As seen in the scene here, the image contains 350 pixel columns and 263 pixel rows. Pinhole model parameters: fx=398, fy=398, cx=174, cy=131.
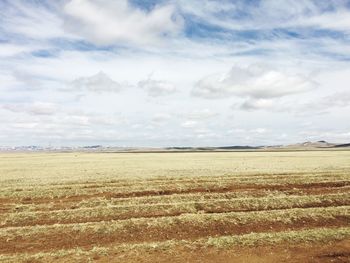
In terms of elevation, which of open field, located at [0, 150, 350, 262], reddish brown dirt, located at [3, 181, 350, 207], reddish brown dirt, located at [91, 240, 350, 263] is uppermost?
reddish brown dirt, located at [3, 181, 350, 207]

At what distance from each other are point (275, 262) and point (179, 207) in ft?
32.6

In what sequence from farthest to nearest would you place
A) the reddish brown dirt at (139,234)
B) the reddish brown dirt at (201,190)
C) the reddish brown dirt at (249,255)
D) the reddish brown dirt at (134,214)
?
the reddish brown dirt at (201,190) → the reddish brown dirt at (134,214) → the reddish brown dirt at (139,234) → the reddish brown dirt at (249,255)

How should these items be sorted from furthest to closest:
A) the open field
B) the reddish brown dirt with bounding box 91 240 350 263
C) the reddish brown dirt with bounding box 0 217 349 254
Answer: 1. the reddish brown dirt with bounding box 0 217 349 254
2. the open field
3. the reddish brown dirt with bounding box 91 240 350 263

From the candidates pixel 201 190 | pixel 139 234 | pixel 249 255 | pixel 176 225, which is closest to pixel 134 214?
pixel 176 225

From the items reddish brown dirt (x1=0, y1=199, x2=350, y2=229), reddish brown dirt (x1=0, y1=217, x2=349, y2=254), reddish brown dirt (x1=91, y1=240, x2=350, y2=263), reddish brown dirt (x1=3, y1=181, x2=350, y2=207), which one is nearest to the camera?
reddish brown dirt (x1=91, y1=240, x2=350, y2=263)

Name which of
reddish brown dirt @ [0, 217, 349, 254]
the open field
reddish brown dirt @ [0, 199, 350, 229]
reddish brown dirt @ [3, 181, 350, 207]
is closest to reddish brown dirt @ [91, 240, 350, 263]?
the open field

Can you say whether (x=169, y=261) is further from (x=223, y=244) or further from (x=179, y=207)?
(x=179, y=207)

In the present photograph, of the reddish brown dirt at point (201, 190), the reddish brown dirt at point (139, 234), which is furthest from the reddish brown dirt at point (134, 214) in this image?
the reddish brown dirt at point (201, 190)

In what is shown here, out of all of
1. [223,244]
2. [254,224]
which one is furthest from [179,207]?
[223,244]

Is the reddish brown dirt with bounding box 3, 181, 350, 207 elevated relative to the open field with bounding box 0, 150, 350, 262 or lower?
elevated

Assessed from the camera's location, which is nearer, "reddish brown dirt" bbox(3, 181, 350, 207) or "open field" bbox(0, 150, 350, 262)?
"open field" bbox(0, 150, 350, 262)

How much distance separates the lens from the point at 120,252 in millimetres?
14938

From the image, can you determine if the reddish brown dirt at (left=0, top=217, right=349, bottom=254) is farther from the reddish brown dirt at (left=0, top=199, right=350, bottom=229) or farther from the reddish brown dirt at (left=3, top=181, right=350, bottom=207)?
the reddish brown dirt at (left=3, top=181, right=350, bottom=207)

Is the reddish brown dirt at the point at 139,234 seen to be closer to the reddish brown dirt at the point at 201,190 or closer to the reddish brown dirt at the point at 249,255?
the reddish brown dirt at the point at 249,255
